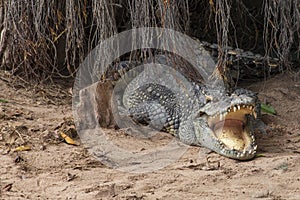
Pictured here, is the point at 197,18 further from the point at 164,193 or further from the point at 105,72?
the point at 164,193

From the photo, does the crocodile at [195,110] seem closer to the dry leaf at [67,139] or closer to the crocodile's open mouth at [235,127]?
the crocodile's open mouth at [235,127]

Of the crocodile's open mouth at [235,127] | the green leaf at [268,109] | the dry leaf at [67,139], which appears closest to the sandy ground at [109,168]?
the dry leaf at [67,139]

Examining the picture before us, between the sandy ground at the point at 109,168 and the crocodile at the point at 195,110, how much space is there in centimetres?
13

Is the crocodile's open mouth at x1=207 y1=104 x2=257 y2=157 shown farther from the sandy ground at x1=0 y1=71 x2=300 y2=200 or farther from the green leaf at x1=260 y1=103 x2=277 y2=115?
the green leaf at x1=260 y1=103 x2=277 y2=115

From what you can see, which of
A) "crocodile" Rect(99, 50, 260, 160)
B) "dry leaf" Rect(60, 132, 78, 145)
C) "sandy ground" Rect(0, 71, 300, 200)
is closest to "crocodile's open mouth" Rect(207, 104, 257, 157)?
"crocodile" Rect(99, 50, 260, 160)

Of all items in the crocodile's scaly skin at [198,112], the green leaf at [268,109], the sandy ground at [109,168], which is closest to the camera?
the sandy ground at [109,168]

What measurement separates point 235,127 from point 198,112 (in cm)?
49

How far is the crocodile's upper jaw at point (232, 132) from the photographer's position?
13.2ft

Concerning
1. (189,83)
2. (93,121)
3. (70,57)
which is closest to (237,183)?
(93,121)

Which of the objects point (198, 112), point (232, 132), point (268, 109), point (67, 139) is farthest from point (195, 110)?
point (67, 139)

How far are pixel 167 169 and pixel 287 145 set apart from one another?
1237mm

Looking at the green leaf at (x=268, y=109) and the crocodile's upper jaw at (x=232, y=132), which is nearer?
the crocodile's upper jaw at (x=232, y=132)

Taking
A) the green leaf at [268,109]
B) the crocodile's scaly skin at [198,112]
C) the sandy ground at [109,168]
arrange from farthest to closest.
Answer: the green leaf at [268,109] < the crocodile's scaly skin at [198,112] < the sandy ground at [109,168]

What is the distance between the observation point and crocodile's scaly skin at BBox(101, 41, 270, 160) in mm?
4137
